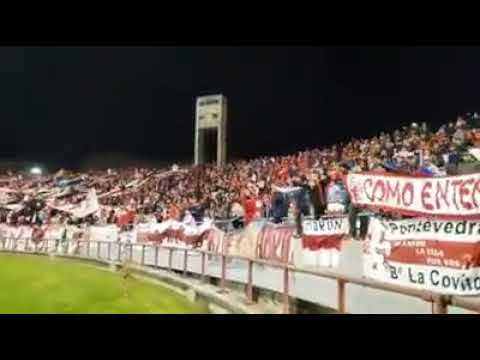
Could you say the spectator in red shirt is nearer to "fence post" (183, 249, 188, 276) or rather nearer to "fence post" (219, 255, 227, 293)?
"fence post" (219, 255, 227, 293)

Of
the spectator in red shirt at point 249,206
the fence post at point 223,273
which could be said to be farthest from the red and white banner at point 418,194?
the fence post at point 223,273

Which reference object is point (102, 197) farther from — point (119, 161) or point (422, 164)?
point (422, 164)

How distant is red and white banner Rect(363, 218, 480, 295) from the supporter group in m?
0.36

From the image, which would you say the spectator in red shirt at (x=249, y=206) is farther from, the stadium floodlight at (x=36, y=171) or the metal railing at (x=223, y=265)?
the stadium floodlight at (x=36, y=171)

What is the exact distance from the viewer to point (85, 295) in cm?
383

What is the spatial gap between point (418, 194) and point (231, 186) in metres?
1.48

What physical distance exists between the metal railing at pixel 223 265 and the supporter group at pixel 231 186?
203 millimetres

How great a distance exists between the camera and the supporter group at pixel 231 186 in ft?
13.1

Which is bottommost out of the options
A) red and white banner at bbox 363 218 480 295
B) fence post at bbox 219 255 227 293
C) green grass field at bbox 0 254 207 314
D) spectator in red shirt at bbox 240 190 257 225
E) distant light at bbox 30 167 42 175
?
green grass field at bbox 0 254 207 314

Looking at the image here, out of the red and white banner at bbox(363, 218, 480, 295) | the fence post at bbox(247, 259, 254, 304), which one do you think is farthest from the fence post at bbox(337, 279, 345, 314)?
the fence post at bbox(247, 259, 254, 304)

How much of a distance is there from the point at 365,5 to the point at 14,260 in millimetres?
3001

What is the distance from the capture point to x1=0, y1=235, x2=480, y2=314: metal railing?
291 centimetres

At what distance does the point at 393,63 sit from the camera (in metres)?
3.78
